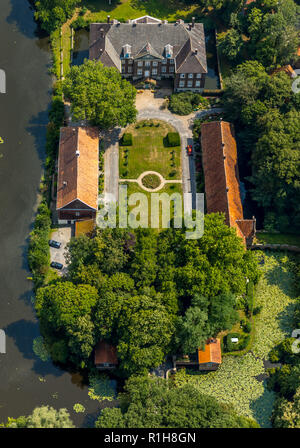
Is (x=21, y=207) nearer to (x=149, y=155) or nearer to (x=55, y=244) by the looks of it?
(x=55, y=244)

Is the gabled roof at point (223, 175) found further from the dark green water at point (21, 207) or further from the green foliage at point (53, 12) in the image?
the green foliage at point (53, 12)

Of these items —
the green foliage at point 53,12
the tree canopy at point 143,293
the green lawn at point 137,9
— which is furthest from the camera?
the green lawn at point 137,9

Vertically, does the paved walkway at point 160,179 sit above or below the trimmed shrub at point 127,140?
below

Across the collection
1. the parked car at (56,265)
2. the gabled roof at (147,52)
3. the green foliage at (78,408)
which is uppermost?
the gabled roof at (147,52)

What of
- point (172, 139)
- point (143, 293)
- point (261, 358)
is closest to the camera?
point (143, 293)

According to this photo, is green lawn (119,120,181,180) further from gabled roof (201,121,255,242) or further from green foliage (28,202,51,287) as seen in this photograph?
green foliage (28,202,51,287)

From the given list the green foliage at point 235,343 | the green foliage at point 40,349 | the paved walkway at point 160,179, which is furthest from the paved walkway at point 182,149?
the green foliage at point 40,349

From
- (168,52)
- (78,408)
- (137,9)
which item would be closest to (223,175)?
(168,52)
